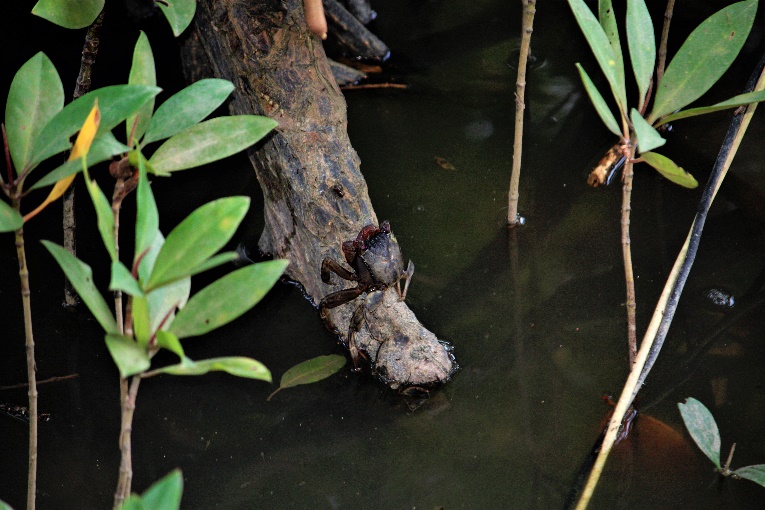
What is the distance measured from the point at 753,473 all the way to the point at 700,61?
73 centimetres

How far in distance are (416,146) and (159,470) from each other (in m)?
1.20

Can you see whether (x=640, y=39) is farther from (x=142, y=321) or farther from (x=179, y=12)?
(x=142, y=321)

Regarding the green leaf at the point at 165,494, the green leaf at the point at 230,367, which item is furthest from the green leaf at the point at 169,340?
the green leaf at the point at 165,494

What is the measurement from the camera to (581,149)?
2125 millimetres

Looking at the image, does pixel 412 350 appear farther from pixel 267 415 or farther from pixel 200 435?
pixel 200 435

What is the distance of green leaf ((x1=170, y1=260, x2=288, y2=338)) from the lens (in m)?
0.76

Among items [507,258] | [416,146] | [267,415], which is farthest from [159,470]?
[416,146]

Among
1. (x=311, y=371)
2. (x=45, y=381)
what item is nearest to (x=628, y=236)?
(x=311, y=371)

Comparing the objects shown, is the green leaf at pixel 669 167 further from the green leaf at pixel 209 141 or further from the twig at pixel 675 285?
the green leaf at pixel 209 141

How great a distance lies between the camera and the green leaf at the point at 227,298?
0.76m

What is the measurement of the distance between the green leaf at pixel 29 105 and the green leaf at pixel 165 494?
46 centimetres

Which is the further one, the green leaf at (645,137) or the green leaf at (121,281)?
the green leaf at (645,137)

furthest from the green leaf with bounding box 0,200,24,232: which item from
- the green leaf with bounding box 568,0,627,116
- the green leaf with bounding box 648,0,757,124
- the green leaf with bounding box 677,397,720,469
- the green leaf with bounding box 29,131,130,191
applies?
the green leaf with bounding box 677,397,720,469

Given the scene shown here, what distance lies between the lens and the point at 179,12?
1.12 metres
